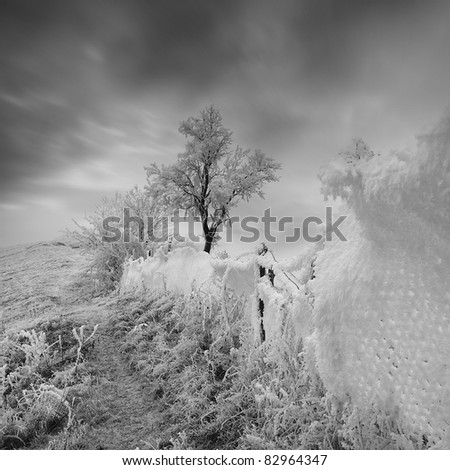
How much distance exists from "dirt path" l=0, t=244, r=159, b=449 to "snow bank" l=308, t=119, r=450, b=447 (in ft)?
6.26

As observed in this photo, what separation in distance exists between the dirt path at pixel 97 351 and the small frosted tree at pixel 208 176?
215 inches

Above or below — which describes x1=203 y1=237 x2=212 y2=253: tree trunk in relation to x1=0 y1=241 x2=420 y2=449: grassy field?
above

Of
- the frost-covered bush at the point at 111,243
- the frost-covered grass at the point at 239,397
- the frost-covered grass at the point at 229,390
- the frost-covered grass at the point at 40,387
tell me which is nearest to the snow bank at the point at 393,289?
the frost-covered grass at the point at 239,397

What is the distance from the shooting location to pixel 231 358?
376 centimetres

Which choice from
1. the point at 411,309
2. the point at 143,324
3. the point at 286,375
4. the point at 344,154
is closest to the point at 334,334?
the point at 411,309

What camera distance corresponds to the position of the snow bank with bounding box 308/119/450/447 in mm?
1819

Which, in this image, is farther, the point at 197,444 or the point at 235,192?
the point at 235,192

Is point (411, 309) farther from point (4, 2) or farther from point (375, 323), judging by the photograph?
point (4, 2)

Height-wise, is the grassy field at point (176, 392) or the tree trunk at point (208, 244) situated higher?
the tree trunk at point (208, 244)

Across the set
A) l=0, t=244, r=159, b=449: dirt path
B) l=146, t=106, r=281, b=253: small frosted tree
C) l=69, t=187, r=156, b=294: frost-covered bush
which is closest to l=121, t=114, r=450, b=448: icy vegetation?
l=0, t=244, r=159, b=449: dirt path

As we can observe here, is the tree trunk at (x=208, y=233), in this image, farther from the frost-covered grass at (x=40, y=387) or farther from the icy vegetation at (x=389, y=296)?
the icy vegetation at (x=389, y=296)

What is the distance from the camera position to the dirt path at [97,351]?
328cm

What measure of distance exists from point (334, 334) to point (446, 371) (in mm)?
633

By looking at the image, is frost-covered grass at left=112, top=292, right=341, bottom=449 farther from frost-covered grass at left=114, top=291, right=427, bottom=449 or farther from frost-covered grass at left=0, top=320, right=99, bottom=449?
frost-covered grass at left=0, top=320, right=99, bottom=449
